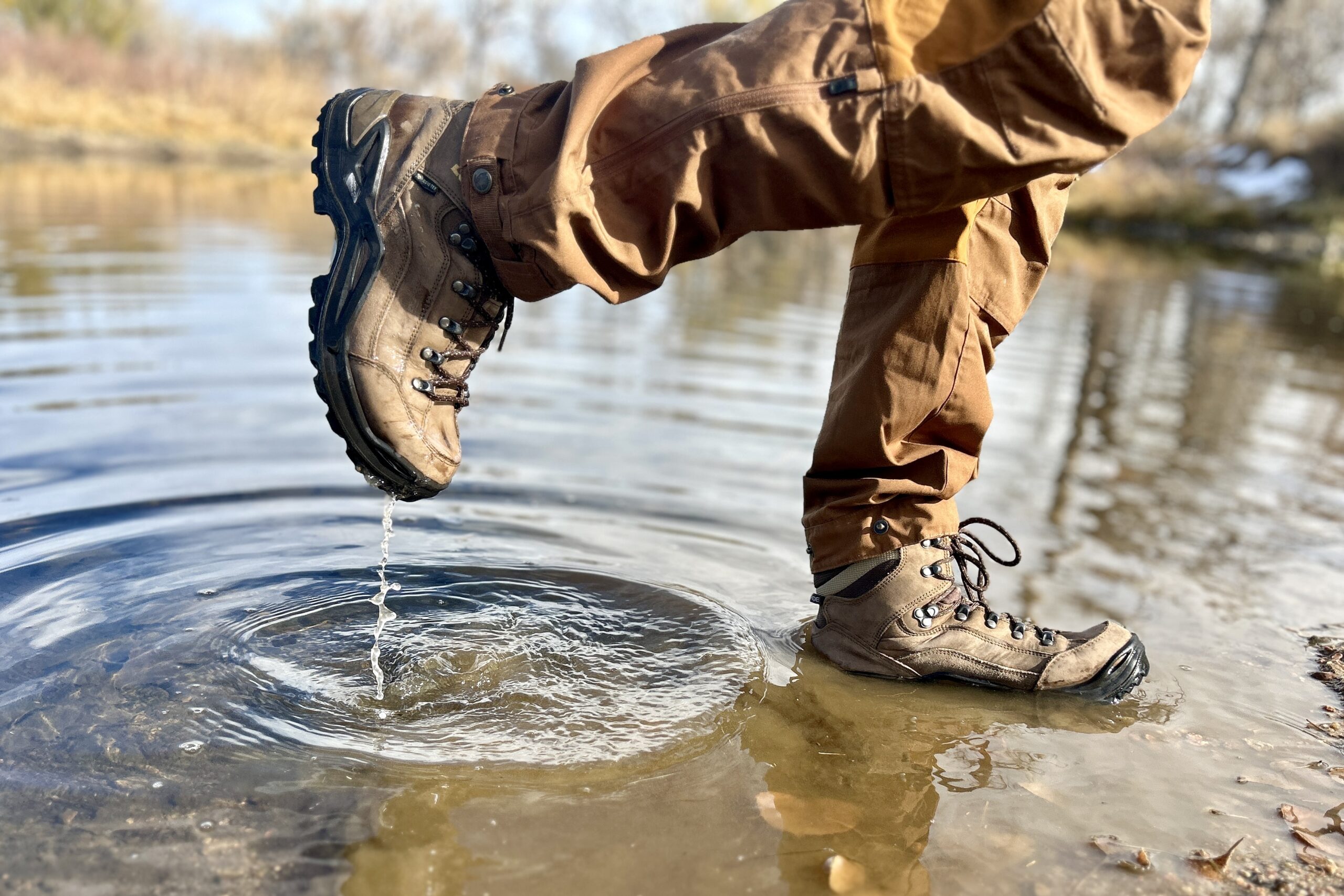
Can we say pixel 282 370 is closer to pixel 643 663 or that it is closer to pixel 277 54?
pixel 643 663

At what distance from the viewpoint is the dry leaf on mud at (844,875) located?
4.68ft

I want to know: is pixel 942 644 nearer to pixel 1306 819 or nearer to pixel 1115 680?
pixel 1115 680

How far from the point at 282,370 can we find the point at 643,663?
2.88m

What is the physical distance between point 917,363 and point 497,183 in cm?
84

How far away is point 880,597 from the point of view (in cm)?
212

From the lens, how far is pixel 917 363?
6.65 feet

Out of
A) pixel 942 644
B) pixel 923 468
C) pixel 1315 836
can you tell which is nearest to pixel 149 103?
pixel 923 468

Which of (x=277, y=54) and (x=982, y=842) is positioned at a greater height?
(x=277, y=54)

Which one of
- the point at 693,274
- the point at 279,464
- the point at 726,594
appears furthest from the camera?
the point at 693,274

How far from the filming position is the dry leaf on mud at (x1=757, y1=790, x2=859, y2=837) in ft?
5.12

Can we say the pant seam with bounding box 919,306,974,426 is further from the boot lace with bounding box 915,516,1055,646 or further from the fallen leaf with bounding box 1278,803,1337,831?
the fallen leaf with bounding box 1278,803,1337,831

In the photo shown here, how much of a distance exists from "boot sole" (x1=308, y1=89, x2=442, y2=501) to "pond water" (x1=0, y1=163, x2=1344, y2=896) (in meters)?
0.45

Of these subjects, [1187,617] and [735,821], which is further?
[1187,617]

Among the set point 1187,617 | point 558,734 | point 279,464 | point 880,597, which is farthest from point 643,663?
point 279,464
